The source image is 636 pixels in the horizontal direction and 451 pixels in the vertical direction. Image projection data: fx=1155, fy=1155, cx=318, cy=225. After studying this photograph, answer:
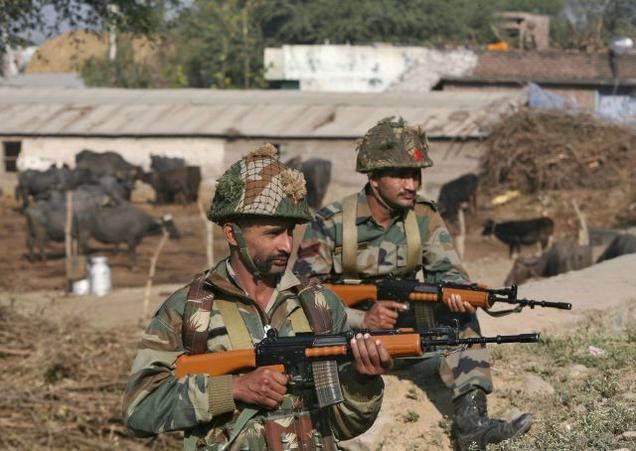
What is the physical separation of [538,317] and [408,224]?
2046 mm

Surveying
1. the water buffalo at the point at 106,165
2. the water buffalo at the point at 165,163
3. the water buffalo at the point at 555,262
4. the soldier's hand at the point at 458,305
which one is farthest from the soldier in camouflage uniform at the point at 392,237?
the water buffalo at the point at 106,165

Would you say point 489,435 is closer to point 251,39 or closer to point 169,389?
point 169,389

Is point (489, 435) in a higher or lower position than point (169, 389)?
lower

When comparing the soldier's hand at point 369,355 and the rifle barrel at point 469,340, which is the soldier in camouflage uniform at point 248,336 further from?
the rifle barrel at point 469,340

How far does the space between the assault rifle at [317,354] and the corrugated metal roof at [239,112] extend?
24675mm

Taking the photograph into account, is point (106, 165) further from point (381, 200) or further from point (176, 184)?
point (381, 200)

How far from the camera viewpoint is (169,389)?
12.6 ft

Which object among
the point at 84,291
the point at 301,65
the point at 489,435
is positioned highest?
the point at 301,65

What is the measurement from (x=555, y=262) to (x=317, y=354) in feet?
43.1

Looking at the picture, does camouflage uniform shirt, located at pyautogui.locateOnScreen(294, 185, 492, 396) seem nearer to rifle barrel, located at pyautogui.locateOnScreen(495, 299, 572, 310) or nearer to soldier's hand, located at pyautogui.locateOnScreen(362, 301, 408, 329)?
soldier's hand, located at pyautogui.locateOnScreen(362, 301, 408, 329)

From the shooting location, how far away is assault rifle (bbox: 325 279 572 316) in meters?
5.89

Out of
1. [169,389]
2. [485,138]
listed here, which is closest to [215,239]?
[485,138]

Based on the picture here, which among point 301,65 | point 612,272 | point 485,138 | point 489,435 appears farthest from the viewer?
point 301,65

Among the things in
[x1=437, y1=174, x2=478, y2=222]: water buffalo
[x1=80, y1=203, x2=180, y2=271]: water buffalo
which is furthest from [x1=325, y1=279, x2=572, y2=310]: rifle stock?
[x1=437, y1=174, x2=478, y2=222]: water buffalo
